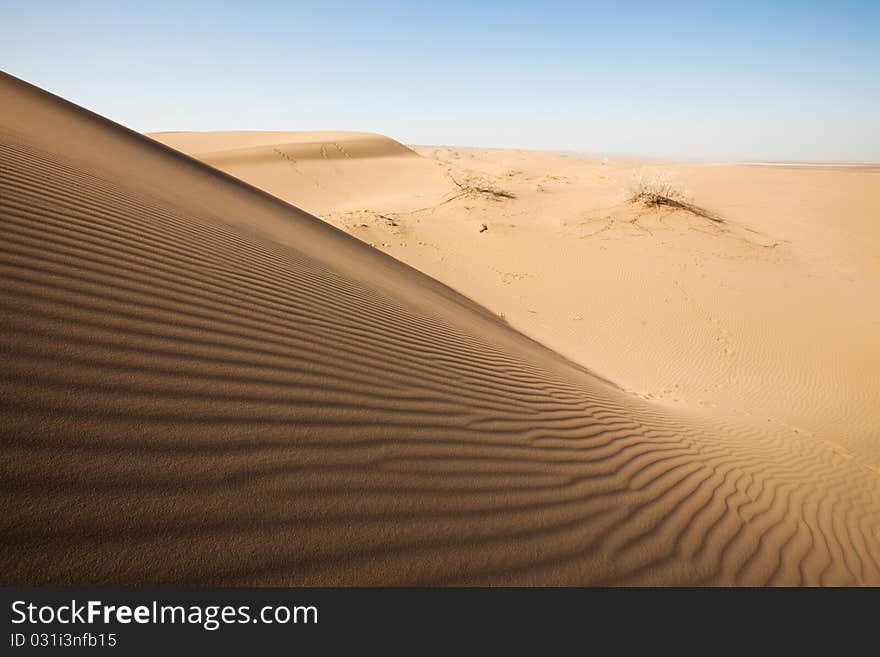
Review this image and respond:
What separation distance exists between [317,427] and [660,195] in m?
16.2

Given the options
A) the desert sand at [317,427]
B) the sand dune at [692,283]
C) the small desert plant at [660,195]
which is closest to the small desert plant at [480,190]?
the sand dune at [692,283]

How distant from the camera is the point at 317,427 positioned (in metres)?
2.13

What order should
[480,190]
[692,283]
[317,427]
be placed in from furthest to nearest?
1. [480,190]
2. [692,283]
3. [317,427]

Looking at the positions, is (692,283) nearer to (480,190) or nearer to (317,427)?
(480,190)

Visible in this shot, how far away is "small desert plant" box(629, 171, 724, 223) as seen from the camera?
1534cm

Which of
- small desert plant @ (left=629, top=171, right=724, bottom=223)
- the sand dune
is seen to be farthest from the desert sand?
small desert plant @ (left=629, top=171, right=724, bottom=223)

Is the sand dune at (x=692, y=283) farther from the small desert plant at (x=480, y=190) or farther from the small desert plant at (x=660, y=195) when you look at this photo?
the small desert plant at (x=660, y=195)

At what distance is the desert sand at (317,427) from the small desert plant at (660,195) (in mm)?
9072

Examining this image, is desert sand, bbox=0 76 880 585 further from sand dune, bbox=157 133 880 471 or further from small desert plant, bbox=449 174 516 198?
small desert plant, bbox=449 174 516 198

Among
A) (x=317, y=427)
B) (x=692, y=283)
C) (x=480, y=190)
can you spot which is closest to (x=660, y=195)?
(x=692, y=283)

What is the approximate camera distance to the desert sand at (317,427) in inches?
60.0

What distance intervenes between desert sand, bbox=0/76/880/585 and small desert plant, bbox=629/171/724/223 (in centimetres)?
907

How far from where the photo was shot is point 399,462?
2184 millimetres

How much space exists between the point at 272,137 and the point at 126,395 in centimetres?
5193
